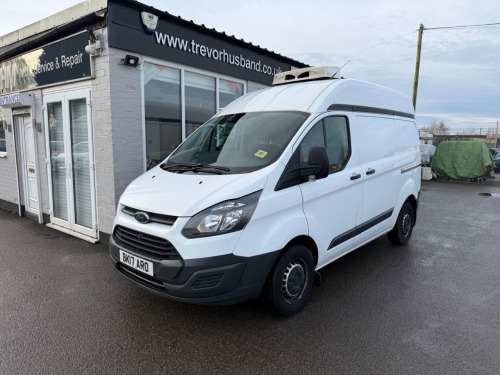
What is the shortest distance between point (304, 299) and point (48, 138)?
5.53 m

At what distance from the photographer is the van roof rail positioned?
4394 mm

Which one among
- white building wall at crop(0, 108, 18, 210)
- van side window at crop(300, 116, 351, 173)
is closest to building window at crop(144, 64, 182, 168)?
van side window at crop(300, 116, 351, 173)

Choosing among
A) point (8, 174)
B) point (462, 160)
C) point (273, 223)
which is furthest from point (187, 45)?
point (462, 160)

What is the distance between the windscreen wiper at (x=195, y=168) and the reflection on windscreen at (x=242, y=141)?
8cm

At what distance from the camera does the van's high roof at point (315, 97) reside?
147 inches

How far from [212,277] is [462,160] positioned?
1572cm

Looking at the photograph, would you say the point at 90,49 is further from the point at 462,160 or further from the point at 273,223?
the point at 462,160

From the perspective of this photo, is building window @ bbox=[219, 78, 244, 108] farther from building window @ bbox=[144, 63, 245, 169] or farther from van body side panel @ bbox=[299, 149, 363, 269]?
van body side panel @ bbox=[299, 149, 363, 269]

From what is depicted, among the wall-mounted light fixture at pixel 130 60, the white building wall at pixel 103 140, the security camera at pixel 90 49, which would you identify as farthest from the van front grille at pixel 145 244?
the security camera at pixel 90 49

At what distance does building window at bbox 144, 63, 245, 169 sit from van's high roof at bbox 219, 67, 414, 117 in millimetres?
1974

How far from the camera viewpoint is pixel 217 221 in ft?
9.23

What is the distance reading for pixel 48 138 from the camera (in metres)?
6.40

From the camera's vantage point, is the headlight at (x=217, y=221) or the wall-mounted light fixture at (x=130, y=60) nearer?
the headlight at (x=217, y=221)

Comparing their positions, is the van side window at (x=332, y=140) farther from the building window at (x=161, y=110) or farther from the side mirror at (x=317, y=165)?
the building window at (x=161, y=110)
